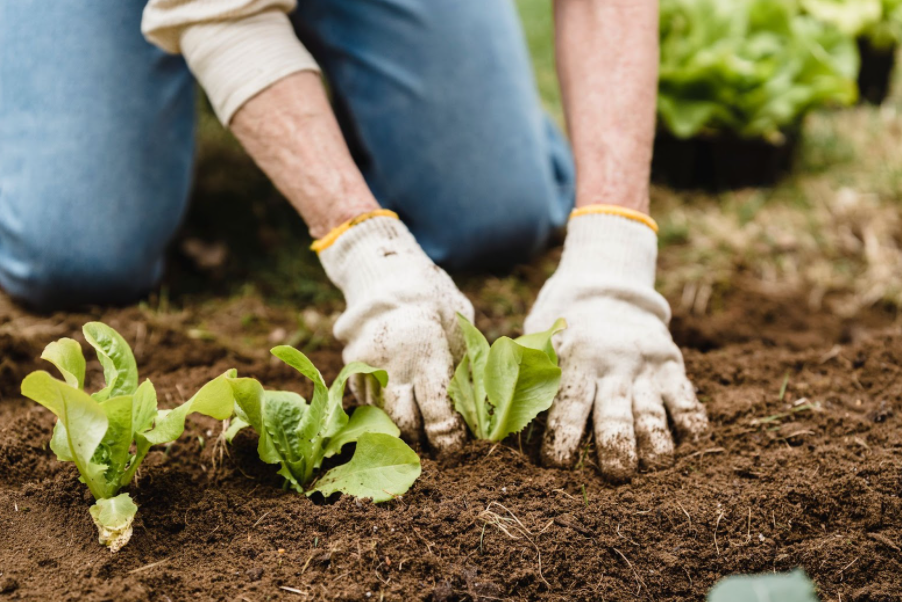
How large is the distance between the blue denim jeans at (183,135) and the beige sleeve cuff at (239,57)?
563mm

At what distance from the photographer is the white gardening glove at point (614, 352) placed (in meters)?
1.41

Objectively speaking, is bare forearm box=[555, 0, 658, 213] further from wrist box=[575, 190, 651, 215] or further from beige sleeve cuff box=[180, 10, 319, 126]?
beige sleeve cuff box=[180, 10, 319, 126]

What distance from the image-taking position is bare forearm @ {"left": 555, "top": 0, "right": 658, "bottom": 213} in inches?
65.7

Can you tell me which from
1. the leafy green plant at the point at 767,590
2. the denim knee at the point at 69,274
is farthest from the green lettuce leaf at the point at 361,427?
the denim knee at the point at 69,274

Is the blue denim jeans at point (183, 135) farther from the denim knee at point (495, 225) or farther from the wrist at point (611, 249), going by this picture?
the wrist at point (611, 249)

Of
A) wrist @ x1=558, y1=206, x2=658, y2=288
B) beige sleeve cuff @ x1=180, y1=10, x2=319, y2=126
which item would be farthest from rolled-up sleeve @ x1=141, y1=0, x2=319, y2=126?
wrist @ x1=558, y1=206, x2=658, y2=288

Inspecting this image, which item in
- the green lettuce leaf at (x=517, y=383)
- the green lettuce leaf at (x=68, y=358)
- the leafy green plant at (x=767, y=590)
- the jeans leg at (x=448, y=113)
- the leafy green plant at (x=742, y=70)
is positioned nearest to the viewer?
the leafy green plant at (x=767, y=590)

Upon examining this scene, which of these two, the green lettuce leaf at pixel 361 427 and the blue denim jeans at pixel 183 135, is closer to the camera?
the green lettuce leaf at pixel 361 427

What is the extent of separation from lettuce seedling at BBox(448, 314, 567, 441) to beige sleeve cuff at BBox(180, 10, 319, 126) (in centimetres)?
69

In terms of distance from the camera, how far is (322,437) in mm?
1311

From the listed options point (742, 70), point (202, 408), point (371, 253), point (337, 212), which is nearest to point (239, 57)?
point (337, 212)

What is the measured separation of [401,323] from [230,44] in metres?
0.72

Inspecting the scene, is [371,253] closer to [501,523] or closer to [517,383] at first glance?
[517,383]

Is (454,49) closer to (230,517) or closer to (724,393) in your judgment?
(724,393)
